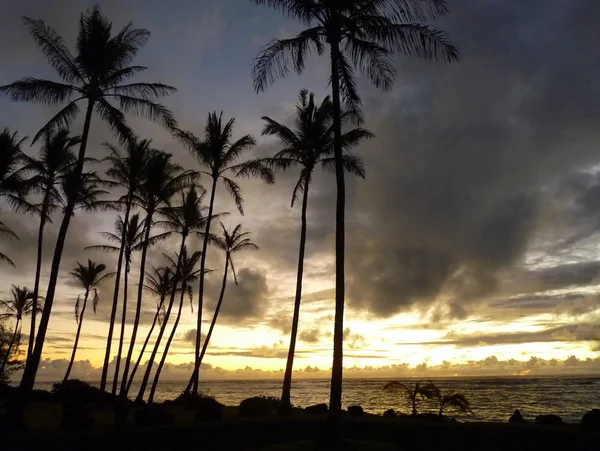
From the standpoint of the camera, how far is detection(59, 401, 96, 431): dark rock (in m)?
15.5

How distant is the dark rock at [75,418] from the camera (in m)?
15.5

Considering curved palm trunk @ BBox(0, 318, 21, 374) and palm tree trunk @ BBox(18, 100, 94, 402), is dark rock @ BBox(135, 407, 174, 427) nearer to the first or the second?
palm tree trunk @ BBox(18, 100, 94, 402)

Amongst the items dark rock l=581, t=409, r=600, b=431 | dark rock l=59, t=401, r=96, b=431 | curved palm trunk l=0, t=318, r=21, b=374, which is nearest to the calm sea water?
dark rock l=581, t=409, r=600, b=431

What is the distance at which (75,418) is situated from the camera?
1559 cm

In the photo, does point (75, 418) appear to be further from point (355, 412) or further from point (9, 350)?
point (9, 350)

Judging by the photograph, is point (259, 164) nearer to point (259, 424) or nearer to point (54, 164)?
point (54, 164)

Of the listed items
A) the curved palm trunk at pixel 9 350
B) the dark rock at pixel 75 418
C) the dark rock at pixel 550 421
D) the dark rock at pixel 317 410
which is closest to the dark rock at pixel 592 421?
the dark rock at pixel 550 421

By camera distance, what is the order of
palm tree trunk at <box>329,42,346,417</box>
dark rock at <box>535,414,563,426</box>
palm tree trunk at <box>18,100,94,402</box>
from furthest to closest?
dark rock at <box>535,414,563,426</box> < palm tree trunk at <box>18,100,94,402</box> < palm tree trunk at <box>329,42,346,417</box>

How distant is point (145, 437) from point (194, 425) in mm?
2311

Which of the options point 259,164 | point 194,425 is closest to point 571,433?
point 194,425

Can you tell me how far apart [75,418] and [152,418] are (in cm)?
255

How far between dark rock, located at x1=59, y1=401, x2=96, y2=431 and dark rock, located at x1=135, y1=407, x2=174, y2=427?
1694mm

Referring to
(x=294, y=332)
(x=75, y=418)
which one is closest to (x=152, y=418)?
(x=75, y=418)

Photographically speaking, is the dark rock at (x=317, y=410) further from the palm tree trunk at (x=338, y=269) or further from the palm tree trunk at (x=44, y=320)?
the palm tree trunk at (x=44, y=320)
